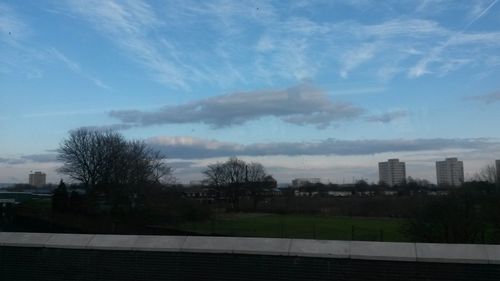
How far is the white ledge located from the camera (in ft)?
22.3

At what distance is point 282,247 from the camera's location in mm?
7414

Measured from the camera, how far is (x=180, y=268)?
7.60 m

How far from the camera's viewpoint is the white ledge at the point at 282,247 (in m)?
6.80

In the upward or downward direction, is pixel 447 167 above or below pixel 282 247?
above

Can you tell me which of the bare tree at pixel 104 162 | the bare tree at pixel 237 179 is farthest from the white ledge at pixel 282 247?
the bare tree at pixel 237 179

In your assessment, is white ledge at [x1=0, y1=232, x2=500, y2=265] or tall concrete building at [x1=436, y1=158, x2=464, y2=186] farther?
tall concrete building at [x1=436, y1=158, x2=464, y2=186]

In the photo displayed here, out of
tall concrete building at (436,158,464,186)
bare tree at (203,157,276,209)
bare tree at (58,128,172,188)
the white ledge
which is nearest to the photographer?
the white ledge

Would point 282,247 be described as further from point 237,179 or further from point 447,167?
point 447,167

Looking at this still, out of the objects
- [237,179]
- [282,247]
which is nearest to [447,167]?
[237,179]

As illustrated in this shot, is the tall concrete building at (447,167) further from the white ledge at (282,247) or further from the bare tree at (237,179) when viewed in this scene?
the white ledge at (282,247)

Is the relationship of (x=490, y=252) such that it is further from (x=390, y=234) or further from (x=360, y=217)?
(x=360, y=217)

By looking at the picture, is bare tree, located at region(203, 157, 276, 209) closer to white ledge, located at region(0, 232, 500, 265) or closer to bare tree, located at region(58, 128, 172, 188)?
bare tree, located at region(58, 128, 172, 188)

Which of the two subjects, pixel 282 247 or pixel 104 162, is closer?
pixel 282 247

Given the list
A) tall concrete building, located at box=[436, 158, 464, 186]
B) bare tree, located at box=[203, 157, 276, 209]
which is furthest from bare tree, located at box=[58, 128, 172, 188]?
tall concrete building, located at box=[436, 158, 464, 186]
